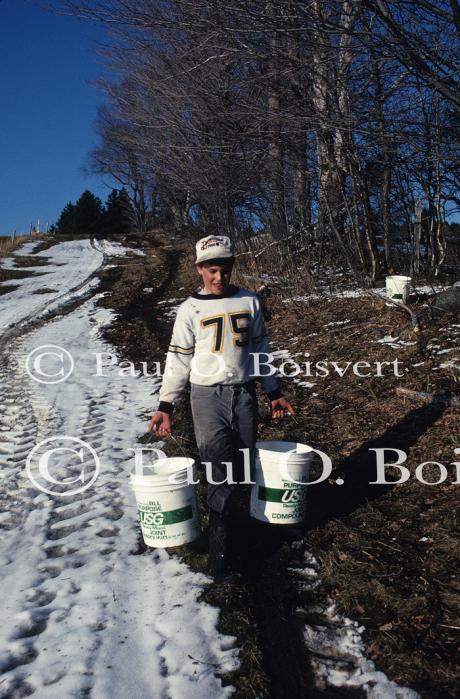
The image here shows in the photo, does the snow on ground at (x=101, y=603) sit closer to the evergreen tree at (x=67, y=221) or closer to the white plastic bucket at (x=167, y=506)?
the white plastic bucket at (x=167, y=506)

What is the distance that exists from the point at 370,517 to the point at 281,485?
839mm

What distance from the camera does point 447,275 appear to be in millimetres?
11062

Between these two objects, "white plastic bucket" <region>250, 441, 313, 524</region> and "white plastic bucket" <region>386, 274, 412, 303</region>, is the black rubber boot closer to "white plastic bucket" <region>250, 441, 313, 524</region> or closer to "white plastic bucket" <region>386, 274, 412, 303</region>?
"white plastic bucket" <region>250, 441, 313, 524</region>

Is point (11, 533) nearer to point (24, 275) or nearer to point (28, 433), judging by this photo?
point (28, 433)

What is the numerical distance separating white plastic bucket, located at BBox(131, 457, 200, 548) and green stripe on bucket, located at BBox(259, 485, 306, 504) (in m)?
0.47

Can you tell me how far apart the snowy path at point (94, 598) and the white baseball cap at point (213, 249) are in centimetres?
196

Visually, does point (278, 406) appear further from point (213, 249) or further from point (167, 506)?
point (213, 249)

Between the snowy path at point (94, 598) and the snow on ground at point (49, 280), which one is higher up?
the snow on ground at point (49, 280)

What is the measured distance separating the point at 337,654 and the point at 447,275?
9.25m

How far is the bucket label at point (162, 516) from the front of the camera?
3.77m

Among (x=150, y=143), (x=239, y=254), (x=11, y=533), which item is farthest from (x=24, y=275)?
(x=11, y=533)

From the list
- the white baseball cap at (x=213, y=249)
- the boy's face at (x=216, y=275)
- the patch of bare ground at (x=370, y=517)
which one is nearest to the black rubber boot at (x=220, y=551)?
the patch of bare ground at (x=370, y=517)

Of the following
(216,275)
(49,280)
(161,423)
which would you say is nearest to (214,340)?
(216,275)

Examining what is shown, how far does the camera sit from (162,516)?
149 inches
